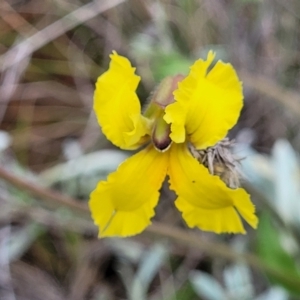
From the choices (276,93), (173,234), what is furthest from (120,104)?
(276,93)

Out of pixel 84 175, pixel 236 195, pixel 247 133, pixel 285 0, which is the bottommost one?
pixel 84 175

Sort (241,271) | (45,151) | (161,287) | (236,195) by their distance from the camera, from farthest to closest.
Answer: (45,151), (161,287), (241,271), (236,195)

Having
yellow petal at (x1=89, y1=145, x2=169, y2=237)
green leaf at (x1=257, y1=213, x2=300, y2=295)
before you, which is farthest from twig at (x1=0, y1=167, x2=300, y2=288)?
yellow petal at (x1=89, y1=145, x2=169, y2=237)

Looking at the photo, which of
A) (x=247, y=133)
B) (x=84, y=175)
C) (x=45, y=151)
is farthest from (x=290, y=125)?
(x=45, y=151)

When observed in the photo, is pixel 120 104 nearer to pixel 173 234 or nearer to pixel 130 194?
pixel 130 194

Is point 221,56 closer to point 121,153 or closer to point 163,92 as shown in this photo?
point 121,153

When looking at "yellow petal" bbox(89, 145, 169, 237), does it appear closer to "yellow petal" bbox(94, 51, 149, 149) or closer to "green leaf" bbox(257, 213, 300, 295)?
"yellow petal" bbox(94, 51, 149, 149)

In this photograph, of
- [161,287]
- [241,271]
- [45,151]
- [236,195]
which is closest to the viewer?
[236,195]
